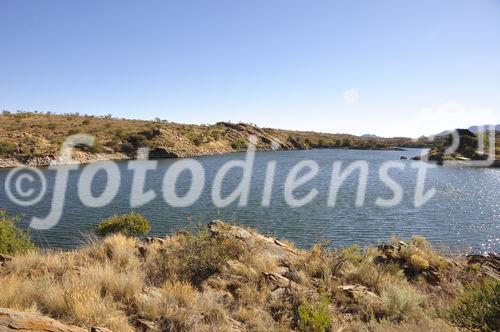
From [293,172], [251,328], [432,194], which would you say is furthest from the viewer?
[293,172]

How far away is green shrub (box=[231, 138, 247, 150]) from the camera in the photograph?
9456 centimetres

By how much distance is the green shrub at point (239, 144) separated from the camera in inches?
3723

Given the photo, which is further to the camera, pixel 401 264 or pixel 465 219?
pixel 465 219

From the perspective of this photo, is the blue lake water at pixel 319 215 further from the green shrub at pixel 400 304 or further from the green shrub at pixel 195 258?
the green shrub at pixel 400 304

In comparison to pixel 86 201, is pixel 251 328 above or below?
above

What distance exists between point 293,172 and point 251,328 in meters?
45.4

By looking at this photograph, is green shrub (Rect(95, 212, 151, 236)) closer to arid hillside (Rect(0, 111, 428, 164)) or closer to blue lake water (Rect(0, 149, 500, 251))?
blue lake water (Rect(0, 149, 500, 251))

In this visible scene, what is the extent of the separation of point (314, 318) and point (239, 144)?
88.4 meters

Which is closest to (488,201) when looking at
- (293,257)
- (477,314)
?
(293,257)

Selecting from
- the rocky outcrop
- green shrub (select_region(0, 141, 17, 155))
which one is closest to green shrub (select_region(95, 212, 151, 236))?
the rocky outcrop

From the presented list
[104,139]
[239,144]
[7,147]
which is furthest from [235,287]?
[239,144]

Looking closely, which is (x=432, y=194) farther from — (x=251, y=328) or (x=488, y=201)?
(x=251, y=328)

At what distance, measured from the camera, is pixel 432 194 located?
36469mm

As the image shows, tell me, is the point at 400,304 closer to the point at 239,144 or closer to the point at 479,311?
the point at 479,311
